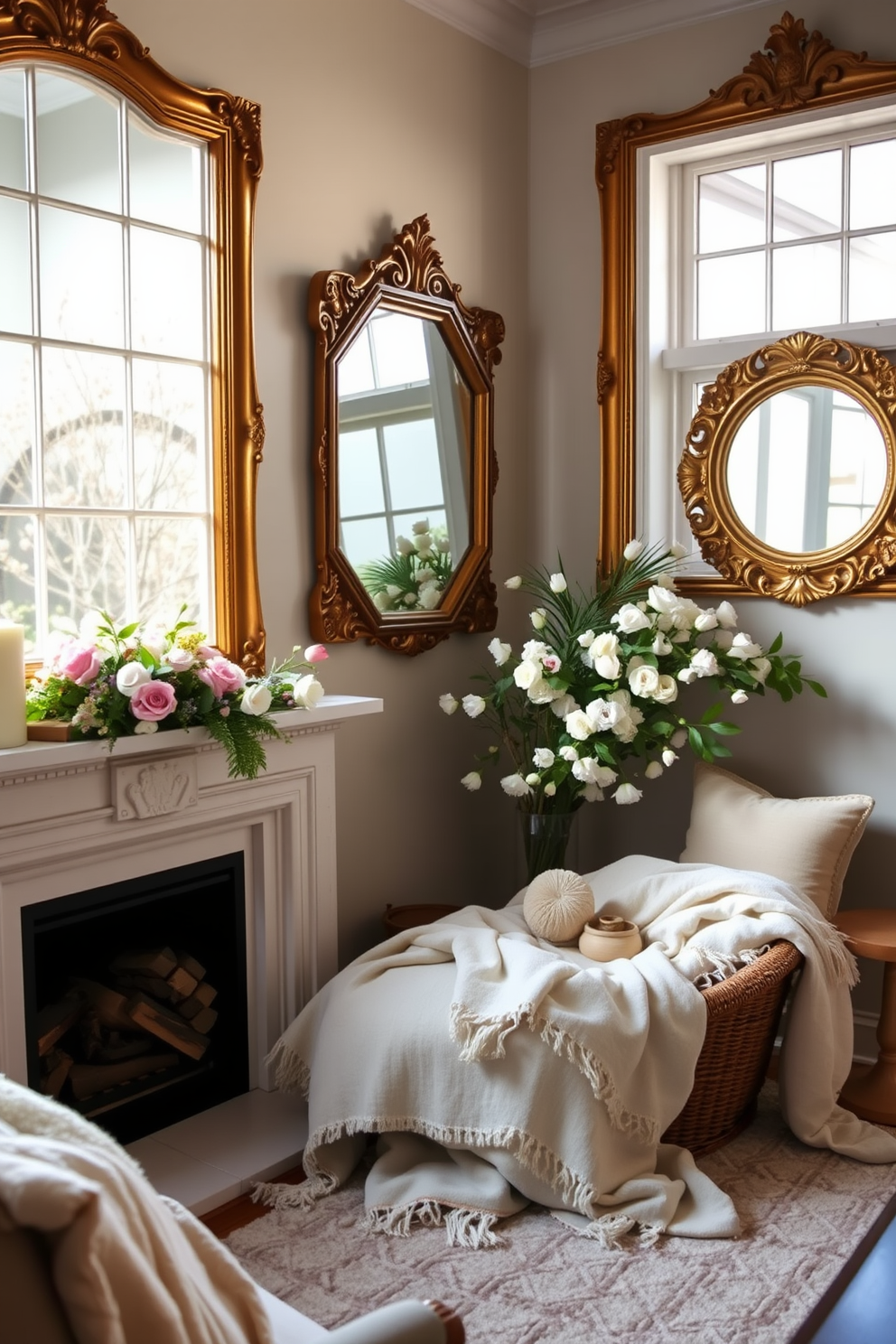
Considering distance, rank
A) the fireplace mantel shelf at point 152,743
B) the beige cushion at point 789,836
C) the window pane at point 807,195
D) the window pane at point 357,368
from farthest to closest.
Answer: the window pane at point 807,195 → the window pane at point 357,368 → the beige cushion at point 789,836 → the fireplace mantel shelf at point 152,743

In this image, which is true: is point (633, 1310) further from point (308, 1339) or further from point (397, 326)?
point (397, 326)

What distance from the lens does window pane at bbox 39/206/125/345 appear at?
8.47 feet

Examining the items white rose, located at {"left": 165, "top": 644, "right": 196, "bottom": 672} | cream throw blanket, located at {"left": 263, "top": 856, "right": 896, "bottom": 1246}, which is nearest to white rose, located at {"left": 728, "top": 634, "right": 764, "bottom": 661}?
cream throw blanket, located at {"left": 263, "top": 856, "right": 896, "bottom": 1246}

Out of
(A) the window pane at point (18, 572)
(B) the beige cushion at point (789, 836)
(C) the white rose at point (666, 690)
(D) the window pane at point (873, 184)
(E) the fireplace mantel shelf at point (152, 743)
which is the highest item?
(D) the window pane at point (873, 184)

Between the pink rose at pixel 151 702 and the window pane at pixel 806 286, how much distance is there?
213cm

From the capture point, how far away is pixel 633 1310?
220 centimetres

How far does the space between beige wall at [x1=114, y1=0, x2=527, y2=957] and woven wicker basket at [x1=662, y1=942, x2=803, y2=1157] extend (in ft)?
3.69

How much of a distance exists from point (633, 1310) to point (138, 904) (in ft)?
4.30

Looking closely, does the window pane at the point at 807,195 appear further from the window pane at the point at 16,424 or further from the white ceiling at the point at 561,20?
the window pane at the point at 16,424

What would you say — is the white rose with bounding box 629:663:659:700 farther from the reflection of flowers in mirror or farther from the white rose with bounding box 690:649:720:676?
the reflection of flowers in mirror

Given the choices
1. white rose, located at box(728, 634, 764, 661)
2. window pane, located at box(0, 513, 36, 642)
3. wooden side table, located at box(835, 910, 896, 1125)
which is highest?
window pane, located at box(0, 513, 36, 642)

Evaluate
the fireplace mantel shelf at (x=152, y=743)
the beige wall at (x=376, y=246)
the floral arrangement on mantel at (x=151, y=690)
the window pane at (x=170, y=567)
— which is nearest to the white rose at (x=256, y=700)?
the floral arrangement on mantel at (x=151, y=690)

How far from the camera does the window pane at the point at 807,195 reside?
3494 millimetres

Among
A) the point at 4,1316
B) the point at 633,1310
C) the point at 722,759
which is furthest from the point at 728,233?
the point at 4,1316
